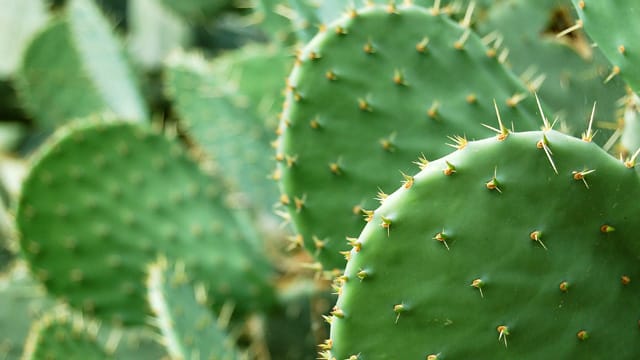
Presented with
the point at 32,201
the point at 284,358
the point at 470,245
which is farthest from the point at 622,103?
the point at 32,201

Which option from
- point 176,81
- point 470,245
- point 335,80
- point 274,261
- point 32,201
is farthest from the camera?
point 274,261

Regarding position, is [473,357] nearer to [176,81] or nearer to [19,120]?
[176,81]

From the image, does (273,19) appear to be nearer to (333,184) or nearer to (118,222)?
(118,222)

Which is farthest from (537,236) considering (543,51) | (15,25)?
(15,25)

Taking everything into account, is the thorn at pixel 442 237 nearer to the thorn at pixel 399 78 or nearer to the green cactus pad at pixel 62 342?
the thorn at pixel 399 78

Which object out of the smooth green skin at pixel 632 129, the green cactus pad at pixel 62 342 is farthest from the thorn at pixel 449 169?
the green cactus pad at pixel 62 342

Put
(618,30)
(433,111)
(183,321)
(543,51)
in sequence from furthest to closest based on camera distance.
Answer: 1. (543,51)
2. (183,321)
3. (433,111)
4. (618,30)
